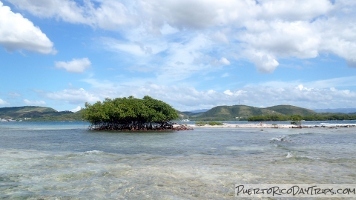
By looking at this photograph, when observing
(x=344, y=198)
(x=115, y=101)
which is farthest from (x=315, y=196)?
(x=115, y=101)

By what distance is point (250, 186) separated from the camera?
1549cm

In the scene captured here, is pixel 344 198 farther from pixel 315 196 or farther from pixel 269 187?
pixel 269 187

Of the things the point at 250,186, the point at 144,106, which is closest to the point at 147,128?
the point at 144,106

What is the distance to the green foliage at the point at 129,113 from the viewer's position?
8456 centimetres

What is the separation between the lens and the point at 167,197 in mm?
13297

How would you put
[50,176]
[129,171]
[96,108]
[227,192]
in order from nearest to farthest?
[227,192]
[50,176]
[129,171]
[96,108]

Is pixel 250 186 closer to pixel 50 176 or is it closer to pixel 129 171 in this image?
pixel 129 171

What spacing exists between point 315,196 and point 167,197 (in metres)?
6.37

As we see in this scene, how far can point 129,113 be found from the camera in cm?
8375

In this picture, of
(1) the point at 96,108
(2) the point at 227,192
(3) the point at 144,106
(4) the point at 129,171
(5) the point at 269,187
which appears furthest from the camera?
(1) the point at 96,108

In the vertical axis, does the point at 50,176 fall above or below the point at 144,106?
below

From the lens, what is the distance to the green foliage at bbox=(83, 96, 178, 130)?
84562 millimetres

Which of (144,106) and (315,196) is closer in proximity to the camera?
(315,196)

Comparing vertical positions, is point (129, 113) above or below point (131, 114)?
above
